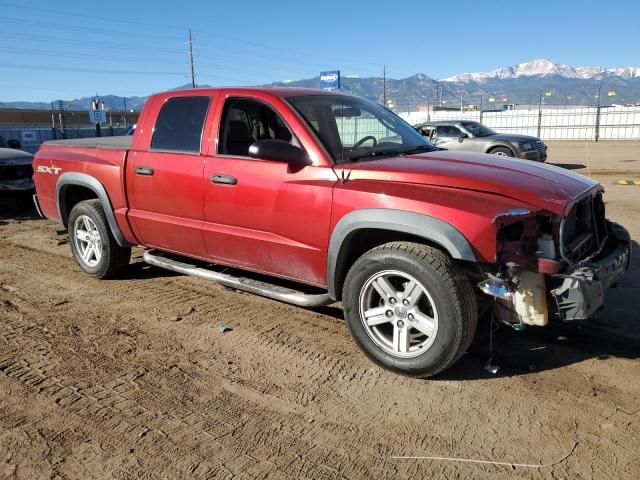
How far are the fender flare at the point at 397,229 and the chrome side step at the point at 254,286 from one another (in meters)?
0.17

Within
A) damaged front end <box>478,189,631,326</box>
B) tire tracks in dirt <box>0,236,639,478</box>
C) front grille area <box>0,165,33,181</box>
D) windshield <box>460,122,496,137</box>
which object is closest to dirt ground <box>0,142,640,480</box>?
tire tracks in dirt <box>0,236,639,478</box>

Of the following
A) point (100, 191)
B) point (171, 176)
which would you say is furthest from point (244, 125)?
point (100, 191)

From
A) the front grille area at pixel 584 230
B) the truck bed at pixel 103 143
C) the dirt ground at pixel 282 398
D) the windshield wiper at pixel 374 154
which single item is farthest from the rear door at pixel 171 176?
the front grille area at pixel 584 230

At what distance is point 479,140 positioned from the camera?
1512cm

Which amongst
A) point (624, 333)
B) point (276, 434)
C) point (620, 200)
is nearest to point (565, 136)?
point (620, 200)

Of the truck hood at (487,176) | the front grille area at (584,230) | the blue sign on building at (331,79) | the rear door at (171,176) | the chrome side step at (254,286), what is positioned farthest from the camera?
the blue sign on building at (331,79)

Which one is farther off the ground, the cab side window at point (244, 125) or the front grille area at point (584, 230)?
the cab side window at point (244, 125)

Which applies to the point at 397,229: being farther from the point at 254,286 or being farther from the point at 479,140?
the point at 479,140

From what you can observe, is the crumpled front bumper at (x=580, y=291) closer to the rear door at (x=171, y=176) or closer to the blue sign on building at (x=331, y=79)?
the rear door at (x=171, y=176)

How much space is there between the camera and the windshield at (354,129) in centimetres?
417

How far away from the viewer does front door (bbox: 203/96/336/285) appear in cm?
394

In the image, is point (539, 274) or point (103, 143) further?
point (103, 143)

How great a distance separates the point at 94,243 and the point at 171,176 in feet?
5.21

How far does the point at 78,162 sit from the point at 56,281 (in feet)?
4.16
